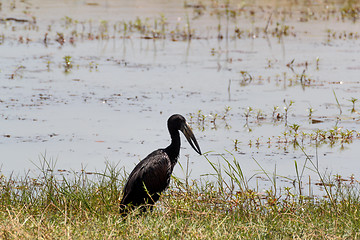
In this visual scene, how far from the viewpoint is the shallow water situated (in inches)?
314

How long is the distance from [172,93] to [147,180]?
532cm

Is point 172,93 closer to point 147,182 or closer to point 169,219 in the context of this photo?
point 147,182

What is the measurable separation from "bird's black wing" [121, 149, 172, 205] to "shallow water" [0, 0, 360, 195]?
3.31 feet

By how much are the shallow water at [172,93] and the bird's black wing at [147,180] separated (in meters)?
1.01

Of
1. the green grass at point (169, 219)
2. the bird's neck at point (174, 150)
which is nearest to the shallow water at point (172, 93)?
the bird's neck at point (174, 150)

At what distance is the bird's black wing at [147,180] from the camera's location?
5.45 m

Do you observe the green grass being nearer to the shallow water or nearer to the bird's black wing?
the bird's black wing

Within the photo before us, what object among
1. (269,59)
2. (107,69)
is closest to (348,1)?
(269,59)

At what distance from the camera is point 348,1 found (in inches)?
882

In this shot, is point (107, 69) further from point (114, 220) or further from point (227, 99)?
point (114, 220)

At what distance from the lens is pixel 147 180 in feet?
17.9

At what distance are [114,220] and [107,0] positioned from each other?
18117 millimetres

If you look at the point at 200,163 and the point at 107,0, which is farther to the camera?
the point at 107,0

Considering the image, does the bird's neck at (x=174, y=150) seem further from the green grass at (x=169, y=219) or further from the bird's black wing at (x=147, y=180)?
the green grass at (x=169, y=219)
